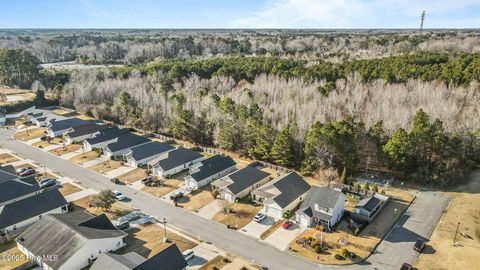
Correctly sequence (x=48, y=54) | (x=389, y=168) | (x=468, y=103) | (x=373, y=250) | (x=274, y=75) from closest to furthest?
(x=373, y=250) < (x=389, y=168) < (x=468, y=103) < (x=274, y=75) < (x=48, y=54)

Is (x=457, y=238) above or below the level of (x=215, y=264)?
above

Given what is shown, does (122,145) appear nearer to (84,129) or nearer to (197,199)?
(84,129)

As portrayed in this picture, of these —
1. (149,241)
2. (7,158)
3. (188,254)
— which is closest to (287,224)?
(188,254)

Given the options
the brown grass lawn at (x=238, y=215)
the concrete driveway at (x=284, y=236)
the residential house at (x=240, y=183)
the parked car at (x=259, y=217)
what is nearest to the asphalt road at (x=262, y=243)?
the concrete driveway at (x=284, y=236)

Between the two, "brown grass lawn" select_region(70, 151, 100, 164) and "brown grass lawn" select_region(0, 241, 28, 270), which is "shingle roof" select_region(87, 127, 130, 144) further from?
"brown grass lawn" select_region(0, 241, 28, 270)

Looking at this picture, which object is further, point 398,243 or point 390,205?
point 390,205

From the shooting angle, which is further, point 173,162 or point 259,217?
point 173,162

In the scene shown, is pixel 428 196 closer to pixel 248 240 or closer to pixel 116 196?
pixel 248 240

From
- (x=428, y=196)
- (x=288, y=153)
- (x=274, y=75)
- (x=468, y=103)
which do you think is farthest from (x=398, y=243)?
(x=274, y=75)
